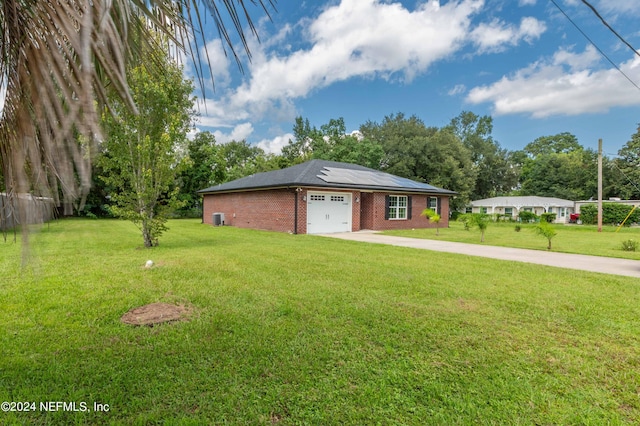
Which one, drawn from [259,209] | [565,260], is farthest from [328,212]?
[565,260]

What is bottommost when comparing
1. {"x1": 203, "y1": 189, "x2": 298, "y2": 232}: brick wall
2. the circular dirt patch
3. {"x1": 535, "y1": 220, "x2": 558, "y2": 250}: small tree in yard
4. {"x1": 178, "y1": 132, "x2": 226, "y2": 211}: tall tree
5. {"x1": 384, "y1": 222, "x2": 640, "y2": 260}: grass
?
{"x1": 384, "y1": 222, "x2": 640, "y2": 260}: grass

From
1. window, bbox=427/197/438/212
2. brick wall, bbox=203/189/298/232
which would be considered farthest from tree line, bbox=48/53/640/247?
window, bbox=427/197/438/212

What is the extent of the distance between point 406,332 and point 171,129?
24.4 feet

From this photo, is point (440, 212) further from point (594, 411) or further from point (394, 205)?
point (594, 411)

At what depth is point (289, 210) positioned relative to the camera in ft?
46.4

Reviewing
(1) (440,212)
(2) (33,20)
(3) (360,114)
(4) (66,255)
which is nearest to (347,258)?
(4) (66,255)

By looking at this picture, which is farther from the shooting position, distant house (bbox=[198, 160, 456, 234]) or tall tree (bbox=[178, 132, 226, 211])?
tall tree (bbox=[178, 132, 226, 211])

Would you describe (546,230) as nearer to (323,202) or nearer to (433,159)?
(323,202)

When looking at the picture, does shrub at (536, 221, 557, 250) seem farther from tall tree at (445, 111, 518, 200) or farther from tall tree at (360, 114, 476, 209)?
tall tree at (445, 111, 518, 200)

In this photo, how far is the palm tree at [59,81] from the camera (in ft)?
2.60

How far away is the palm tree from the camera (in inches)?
31.2

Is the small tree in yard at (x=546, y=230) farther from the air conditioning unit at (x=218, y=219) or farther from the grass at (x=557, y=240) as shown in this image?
the air conditioning unit at (x=218, y=219)

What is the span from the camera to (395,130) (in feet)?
120

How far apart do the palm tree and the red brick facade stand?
41.8ft
